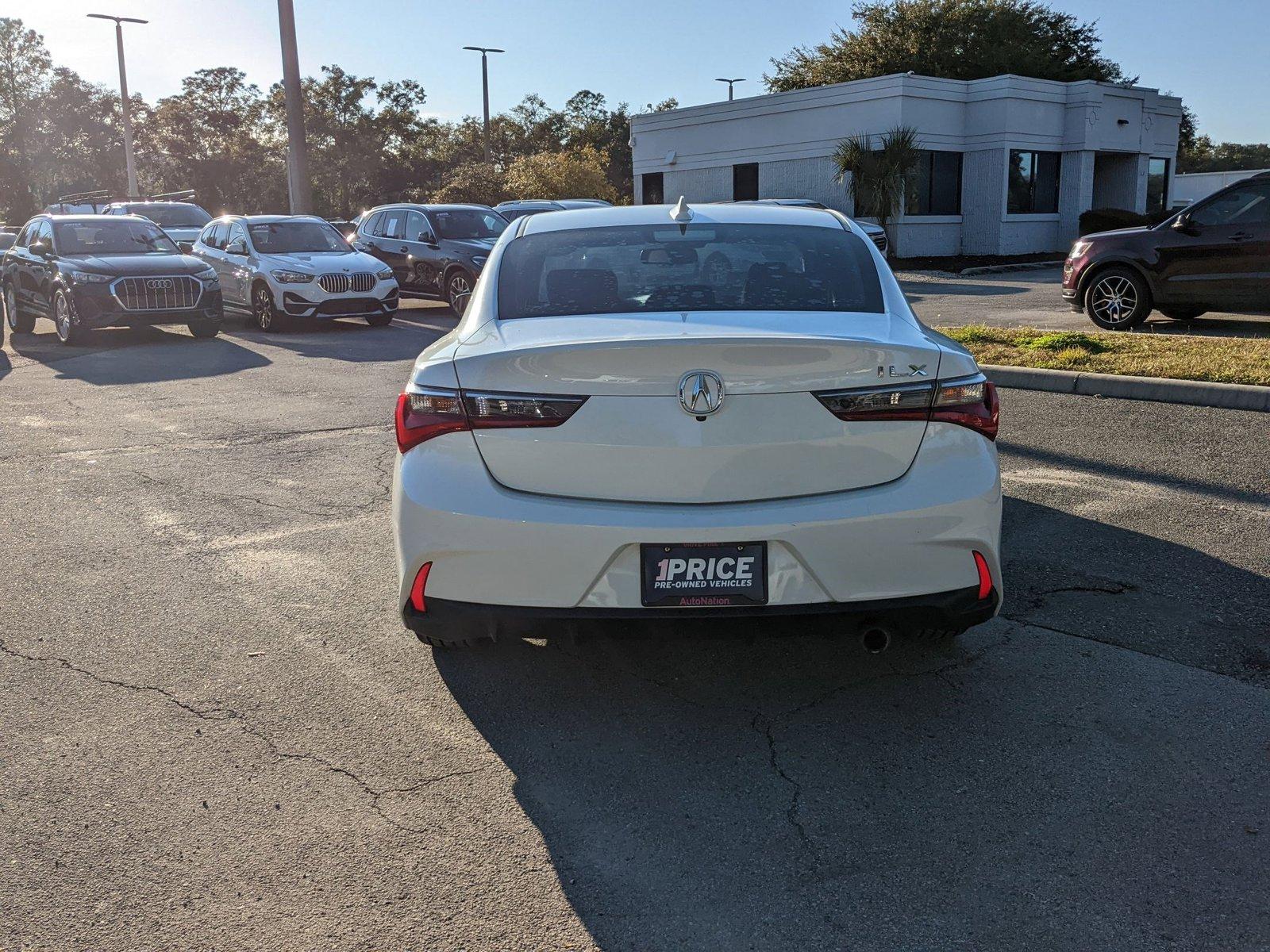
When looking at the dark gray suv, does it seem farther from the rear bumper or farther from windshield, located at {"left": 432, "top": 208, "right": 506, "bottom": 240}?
the rear bumper

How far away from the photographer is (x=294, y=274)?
1605cm

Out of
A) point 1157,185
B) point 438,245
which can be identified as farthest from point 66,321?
point 1157,185

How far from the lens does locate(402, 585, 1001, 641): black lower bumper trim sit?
3.35 meters

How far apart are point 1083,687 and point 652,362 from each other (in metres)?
1.90

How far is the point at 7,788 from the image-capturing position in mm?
3348

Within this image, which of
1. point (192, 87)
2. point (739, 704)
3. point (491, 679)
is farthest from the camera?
point (192, 87)

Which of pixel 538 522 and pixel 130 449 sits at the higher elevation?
pixel 538 522

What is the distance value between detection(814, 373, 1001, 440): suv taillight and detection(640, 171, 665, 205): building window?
33.4 m

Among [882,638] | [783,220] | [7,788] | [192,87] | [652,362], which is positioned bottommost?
[7,788]

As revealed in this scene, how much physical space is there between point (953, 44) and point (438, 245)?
107 feet

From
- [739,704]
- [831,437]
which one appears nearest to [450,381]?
[831,437]

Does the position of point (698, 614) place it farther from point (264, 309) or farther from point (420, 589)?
point (264, 309)

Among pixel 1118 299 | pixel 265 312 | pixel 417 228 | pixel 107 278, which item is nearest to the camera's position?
pixel 1118 299

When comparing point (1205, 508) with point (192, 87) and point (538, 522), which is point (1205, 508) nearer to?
point (538, 522)
